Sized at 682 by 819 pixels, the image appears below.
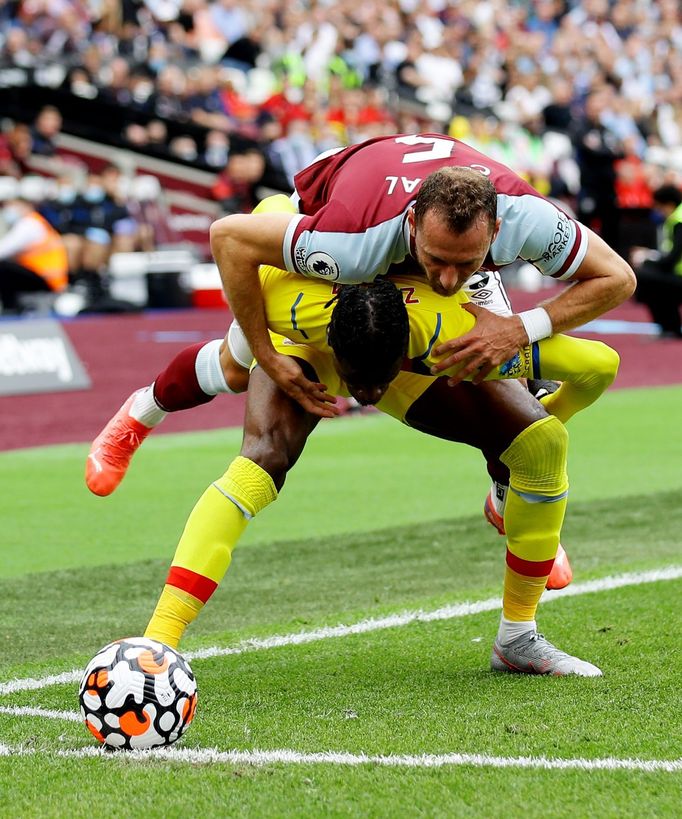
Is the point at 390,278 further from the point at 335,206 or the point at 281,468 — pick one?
the point at 281,468

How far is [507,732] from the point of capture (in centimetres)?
459

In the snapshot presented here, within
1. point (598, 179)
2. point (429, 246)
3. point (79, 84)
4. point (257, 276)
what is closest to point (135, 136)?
point (79, 84)

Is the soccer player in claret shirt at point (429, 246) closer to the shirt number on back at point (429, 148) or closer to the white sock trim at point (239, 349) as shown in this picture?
the shirt number on back at point (429, 148)

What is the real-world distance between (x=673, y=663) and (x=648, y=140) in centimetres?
2616

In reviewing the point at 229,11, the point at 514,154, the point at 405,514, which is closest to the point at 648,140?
the point at 514,154

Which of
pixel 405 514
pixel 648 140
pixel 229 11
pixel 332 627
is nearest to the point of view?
pixel 332 627

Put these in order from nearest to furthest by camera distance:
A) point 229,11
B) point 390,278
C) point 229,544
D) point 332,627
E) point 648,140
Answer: point 229,544 → point 390,278 → point 332,627 → point 229,11 → point 648,140

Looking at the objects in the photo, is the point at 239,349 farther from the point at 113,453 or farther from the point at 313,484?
the point at 313,484

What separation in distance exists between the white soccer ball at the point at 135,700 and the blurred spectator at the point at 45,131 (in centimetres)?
1810

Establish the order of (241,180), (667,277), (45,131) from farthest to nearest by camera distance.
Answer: (241,180)
(45,131)
(667,277)

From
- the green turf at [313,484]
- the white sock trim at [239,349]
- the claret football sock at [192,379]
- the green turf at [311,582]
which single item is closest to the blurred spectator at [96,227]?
the green turf at [313,484]

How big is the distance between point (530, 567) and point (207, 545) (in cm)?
139

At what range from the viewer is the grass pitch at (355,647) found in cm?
407

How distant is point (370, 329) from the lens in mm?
4906
